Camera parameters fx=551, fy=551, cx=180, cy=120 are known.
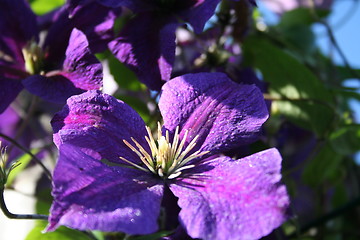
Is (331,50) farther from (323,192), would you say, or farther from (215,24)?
(215,24)

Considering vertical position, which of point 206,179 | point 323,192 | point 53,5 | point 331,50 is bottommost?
point 323,192

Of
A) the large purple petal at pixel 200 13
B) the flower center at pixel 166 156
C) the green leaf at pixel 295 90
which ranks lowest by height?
the green leaf at pixel 295 90

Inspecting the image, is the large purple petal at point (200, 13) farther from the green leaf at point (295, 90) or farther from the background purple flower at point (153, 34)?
the green leaf at point (295, 90)

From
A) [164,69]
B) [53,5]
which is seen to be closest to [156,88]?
[164,69]

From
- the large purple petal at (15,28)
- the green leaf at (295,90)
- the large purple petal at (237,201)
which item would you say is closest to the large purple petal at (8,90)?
the large purple petal at (15,28)

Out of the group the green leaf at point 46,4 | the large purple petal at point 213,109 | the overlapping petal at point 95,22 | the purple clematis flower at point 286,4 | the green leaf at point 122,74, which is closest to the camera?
the large purple petal at point 213,109

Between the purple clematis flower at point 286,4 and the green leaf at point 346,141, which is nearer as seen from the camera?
the green leaf at point 346,141

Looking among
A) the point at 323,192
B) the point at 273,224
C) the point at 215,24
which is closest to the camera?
the point at 273,224
